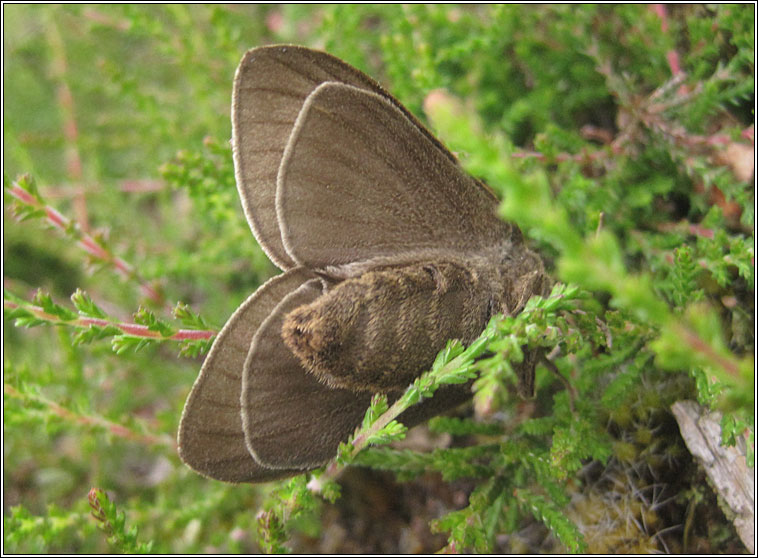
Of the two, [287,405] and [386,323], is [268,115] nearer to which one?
[386,323]

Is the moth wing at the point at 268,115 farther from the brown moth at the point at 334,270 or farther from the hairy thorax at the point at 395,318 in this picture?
the hairy thorax at the point at 395,318

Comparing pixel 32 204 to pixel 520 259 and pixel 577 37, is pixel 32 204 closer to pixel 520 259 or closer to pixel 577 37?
pixel 520 259

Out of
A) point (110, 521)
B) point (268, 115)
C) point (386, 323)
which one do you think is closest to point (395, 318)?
point (386, 323)

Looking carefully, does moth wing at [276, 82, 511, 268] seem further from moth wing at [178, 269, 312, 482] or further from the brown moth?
moth wing at [178, 269, 312, 482]

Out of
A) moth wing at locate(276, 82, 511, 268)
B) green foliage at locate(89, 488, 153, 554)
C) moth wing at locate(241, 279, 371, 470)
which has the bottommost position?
green foliage at locate(89, 488, 153, 554)

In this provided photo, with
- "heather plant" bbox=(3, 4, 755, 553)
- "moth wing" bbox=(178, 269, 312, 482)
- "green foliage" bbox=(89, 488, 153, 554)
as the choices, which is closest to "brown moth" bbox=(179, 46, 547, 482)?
"moth wing" bbox=(178, 269, 312, 482)

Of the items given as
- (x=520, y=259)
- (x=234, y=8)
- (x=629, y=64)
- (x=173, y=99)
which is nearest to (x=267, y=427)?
(x=520, y=259)

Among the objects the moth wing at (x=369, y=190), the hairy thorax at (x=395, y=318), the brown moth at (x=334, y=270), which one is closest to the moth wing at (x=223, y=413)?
the brown moth at (x=334, y=270)
